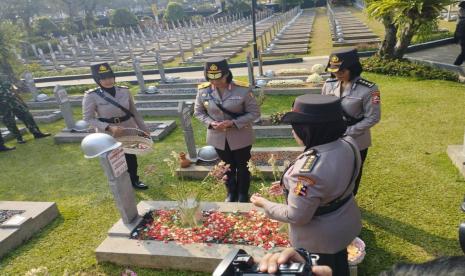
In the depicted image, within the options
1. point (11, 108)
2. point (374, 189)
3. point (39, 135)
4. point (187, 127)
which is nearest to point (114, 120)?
point (187, 127)

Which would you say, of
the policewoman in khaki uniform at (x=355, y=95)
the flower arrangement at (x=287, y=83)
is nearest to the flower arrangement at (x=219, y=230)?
the policewoman in khaki uniform at (x=355, y=95)

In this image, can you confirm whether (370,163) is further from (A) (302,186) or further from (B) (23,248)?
(B) (23,248)

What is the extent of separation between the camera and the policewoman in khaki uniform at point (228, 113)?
4.51 meters

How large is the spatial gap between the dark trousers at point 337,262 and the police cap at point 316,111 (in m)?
1.08

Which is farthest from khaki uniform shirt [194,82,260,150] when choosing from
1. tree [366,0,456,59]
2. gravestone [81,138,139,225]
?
tree [366,0,456,59]

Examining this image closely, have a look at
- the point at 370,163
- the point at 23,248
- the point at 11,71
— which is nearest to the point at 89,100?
the point at 23,248

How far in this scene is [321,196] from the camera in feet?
7.63

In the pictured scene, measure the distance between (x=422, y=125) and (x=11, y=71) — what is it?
15.3 metres

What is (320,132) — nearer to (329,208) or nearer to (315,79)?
(329,208)

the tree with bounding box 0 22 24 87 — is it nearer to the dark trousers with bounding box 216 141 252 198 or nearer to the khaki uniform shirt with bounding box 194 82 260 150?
the khaki uniform shirt with bounding box 194 82 260 150

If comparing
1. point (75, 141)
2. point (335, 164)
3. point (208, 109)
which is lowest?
point (75, 141)

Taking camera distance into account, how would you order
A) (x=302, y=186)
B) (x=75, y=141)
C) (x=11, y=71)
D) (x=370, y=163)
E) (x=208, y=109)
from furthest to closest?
1. (x=11, y=71)
2. (x=75, y=141)
3. (x=370, y=163)
4. (x=208, y=109)
5. (x=302, y=186)

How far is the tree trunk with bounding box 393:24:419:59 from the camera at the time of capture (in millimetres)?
10992

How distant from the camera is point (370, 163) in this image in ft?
19.7
